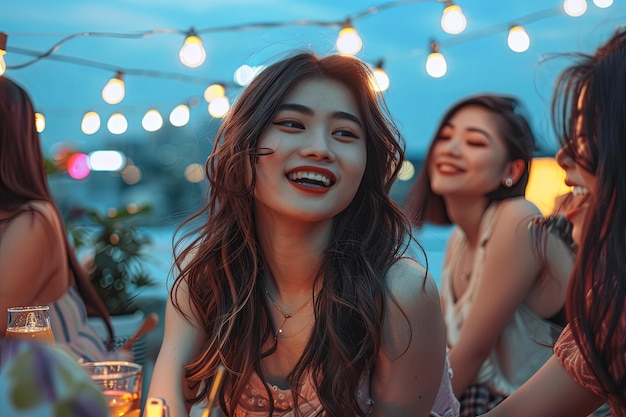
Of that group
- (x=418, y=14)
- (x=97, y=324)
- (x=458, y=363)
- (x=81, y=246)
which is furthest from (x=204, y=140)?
(x=81, y=246)

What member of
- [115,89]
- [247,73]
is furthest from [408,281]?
[115,89]

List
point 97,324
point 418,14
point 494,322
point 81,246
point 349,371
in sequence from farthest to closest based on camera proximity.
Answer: point 81,246
point 418,14
point 97,324
point 494,322
point 349,371

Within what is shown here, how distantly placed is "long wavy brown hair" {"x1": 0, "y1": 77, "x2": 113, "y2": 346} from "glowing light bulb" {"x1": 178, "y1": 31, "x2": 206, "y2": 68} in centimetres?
128

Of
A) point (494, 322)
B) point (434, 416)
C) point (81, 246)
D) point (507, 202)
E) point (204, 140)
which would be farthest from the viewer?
point (81, 246)

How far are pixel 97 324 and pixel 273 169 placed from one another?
8.14ft

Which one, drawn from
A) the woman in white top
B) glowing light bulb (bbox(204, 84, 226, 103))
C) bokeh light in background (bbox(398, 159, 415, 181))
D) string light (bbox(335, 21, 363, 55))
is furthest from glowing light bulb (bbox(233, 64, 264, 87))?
glowing light bulb (bbox(204, 84, 226, 103))

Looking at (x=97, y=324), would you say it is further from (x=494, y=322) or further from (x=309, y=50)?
(x=309, y=50)

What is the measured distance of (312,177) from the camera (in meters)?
1.33

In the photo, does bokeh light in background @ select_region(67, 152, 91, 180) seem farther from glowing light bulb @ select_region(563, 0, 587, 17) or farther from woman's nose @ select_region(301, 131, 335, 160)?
woman's nose @ select_region(301, 131, 335, 160)

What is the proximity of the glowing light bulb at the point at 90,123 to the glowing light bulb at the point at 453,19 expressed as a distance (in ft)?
9.34

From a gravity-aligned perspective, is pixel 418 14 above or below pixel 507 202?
above

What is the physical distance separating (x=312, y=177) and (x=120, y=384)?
0.51 metres

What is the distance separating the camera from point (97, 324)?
3533 mm

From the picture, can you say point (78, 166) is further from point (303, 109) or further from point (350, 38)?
point (303, 109)
